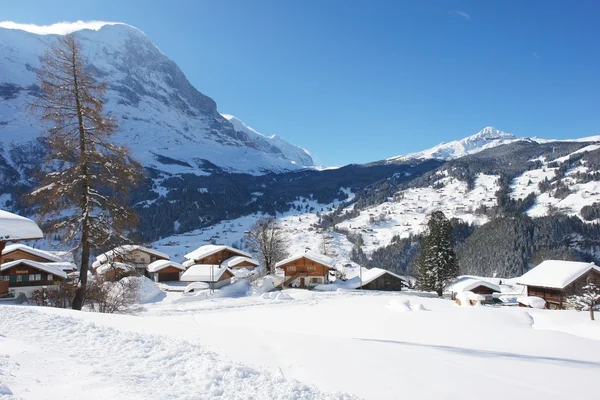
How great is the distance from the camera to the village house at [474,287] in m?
52.7

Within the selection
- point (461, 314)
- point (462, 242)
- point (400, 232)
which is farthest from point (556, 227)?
point (461, 314)

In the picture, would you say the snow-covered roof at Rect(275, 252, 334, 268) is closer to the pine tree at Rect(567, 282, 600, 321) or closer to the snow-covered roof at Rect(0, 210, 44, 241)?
the pine tree at Rect(567, 282, 600, 321)

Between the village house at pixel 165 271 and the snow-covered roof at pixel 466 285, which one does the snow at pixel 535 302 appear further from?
the village house at pixel 165 271

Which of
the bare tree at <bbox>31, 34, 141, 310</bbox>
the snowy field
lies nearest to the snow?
the snowy field

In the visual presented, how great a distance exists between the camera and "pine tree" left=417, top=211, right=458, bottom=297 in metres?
49.2

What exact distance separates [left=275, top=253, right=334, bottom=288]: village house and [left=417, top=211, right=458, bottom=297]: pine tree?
16627mm

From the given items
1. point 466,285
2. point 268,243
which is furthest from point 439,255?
point 268,243

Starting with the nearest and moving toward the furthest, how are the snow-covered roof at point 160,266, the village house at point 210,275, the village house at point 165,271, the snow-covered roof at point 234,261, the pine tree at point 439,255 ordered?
the pine tree at point 439,255
the village house at point 210,275
the snow-covered roof at point 160,266
the village house at point 165,271
the snow-covered roof at point 234,261

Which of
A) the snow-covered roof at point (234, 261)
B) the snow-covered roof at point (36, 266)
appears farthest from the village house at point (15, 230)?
the snow-covered roof at point (234, 261)

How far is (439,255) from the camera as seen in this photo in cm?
4950

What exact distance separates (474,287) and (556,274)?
13.1 meters

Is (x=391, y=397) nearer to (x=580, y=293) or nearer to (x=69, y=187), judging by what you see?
(x=69, y=187)

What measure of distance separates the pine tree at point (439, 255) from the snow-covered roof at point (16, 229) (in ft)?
150

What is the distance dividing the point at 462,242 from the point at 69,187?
17849 cm
